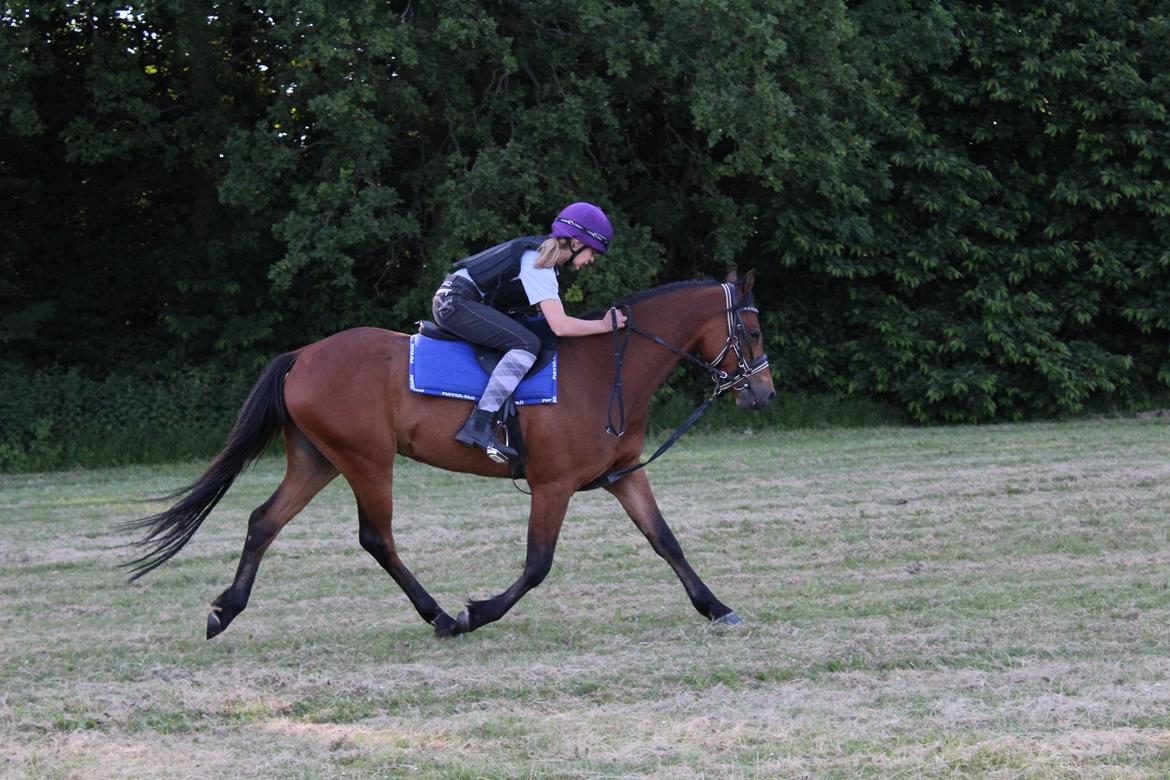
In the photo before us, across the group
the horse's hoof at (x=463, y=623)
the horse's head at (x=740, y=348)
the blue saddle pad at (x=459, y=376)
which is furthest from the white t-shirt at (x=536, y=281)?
the horse's hoof at (x=463, y=623)

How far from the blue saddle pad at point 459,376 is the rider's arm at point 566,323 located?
0.24 metres

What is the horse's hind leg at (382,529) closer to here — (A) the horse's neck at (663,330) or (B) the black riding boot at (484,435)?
(B) the black riding boot at (484,435)

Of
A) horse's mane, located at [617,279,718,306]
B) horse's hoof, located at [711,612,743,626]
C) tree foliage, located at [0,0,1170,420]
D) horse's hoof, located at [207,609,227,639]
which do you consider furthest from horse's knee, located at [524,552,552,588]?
tree foliage, located at [0,0,1170,420]

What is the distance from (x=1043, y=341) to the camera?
2145 centimetres

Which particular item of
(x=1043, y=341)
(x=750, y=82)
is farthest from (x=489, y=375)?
(x=1043, y=341)

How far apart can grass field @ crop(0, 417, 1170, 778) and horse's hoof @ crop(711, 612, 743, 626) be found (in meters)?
0.16

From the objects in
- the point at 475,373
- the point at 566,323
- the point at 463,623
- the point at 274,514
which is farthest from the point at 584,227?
the point at 274,514

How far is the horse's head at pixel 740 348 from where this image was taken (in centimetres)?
776

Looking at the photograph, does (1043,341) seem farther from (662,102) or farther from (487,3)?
(487,3)

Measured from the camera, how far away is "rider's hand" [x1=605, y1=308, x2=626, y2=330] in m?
7.66

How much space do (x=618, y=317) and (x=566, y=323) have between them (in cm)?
36

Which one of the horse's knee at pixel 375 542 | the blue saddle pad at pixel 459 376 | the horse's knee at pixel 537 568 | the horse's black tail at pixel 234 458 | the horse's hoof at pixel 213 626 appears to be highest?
the blue saddle pad at pixel 459 376

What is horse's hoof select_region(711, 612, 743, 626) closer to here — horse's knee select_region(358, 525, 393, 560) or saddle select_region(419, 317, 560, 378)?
saddle select_region(419, 317, 560, 378)

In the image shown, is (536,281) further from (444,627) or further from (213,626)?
(213,626)
